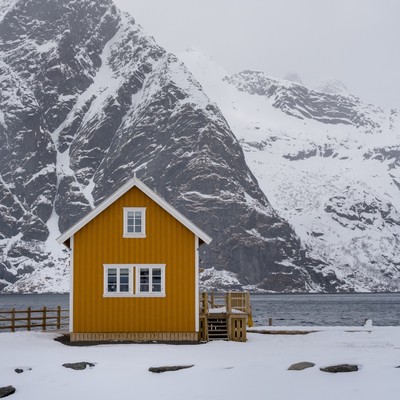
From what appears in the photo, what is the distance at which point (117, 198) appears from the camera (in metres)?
42.9

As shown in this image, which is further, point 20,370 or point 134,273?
point 134,273

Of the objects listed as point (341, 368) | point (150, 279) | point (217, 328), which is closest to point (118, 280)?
point (150, 279)

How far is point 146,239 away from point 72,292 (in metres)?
4.84

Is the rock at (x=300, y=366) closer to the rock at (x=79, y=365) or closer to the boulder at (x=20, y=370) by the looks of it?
the rock at (x=79, y=365)

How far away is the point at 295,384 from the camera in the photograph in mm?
26469

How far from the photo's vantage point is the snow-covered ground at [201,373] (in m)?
25.9

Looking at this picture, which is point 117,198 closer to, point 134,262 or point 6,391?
point 134,262

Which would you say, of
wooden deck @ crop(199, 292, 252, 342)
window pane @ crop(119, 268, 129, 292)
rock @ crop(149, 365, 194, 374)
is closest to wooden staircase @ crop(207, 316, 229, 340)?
wooden deck @ crop(199, 292, 252, 342)

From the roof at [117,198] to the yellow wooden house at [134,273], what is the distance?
1cm

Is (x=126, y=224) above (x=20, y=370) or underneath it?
above

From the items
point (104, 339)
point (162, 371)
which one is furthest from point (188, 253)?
point (162, 371)

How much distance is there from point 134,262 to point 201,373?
45.9 ft

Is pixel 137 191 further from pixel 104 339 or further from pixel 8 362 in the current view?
pixel 8 362

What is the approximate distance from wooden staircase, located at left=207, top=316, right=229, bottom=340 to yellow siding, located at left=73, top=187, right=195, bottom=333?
2252 millimetres
